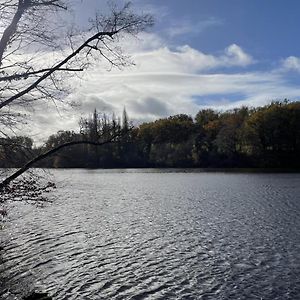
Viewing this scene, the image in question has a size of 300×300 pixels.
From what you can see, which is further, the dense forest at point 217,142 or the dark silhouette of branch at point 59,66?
the dense forest at point 217,142

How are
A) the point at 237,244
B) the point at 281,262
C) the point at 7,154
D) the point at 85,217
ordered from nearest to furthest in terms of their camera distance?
the point at 7,154
the point at 281,262
the point at 237,244
the point at 85,217

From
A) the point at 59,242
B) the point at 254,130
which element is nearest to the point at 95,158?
the point at 254,130

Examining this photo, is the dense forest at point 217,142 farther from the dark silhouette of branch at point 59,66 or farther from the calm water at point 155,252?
the dark silhouette of branch at point 59,66

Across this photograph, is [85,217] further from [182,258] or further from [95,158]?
[95,158]

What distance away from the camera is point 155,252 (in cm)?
1959

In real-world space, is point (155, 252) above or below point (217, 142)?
below

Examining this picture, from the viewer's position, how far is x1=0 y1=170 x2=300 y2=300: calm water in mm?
14383

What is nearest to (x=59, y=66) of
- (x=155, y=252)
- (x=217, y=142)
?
(x=155, y=252)

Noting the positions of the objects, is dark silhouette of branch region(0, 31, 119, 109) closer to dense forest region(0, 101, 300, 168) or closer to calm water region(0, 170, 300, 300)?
calm water region(0, 170, 300, 300)

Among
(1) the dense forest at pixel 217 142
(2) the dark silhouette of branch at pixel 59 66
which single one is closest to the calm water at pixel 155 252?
(2) the dark silhouette of branch at pixel 59 66

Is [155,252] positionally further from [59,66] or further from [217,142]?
[217,142]

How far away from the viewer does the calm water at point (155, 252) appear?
1438cm

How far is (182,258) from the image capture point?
18.4m

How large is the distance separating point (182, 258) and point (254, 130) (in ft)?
319
